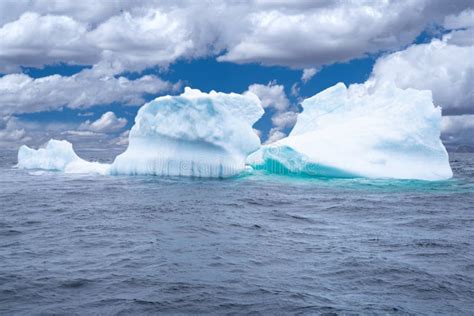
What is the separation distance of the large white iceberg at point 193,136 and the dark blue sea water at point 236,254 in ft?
19.4

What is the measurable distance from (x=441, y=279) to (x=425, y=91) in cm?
2027

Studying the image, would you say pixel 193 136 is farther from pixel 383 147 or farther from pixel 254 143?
pixel 383 147

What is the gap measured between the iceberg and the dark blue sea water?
501 inches

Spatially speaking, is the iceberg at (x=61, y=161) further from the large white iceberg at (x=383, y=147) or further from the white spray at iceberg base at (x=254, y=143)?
the large white iceberg at (x=383, y=147)

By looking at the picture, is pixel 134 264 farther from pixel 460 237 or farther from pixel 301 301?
pixel 460 237

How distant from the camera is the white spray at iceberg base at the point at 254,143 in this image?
Answer: 2452 cm

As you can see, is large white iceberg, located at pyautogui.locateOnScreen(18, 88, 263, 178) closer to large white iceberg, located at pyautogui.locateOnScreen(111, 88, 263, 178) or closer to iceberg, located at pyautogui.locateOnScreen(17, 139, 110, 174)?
large white iceberg, located at pyautogui.locateOnScreen(111, 88, 263, 178)

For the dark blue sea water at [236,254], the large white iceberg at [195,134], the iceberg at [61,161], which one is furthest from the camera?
the iceberg at [61,161]

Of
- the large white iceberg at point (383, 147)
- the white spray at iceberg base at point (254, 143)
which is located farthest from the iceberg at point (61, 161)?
the large white iceberg at point (383, 147)

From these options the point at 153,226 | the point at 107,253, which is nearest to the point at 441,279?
the point at 107,253

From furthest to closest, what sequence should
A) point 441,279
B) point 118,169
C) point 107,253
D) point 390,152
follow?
1. point 118,169
2. point 390,152
3. point 107,253
4. point 441,279

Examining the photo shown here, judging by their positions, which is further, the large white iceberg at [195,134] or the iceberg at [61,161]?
the iceberg at [61,161]

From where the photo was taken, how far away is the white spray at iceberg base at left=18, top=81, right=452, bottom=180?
24516 millimetres

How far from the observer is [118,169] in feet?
90.3
